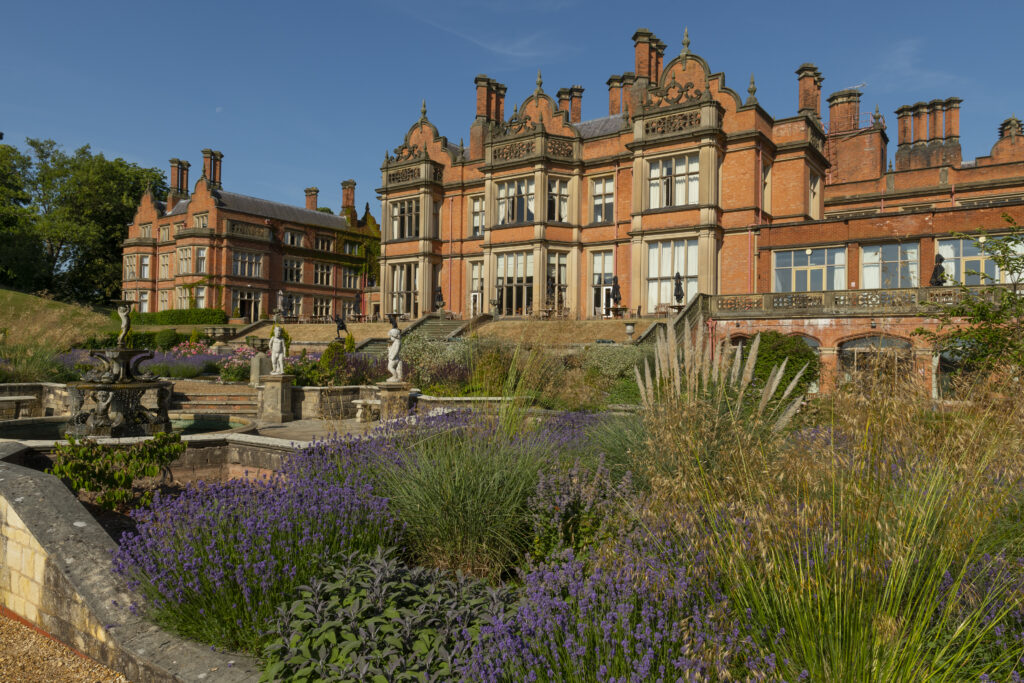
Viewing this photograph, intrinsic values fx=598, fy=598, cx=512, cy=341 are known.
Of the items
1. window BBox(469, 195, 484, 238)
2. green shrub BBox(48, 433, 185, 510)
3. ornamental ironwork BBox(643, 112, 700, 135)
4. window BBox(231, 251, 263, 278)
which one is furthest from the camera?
window BBox(231, 251, 263, 278)

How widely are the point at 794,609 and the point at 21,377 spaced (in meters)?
14.9

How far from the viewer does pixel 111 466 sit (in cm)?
587

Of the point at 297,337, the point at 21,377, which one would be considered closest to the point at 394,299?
the point at 297,337

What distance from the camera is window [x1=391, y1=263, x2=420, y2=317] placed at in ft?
106

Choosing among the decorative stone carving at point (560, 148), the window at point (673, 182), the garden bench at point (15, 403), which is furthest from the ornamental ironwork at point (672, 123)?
the garden bench at point (15, 403)

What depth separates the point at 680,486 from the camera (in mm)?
2699

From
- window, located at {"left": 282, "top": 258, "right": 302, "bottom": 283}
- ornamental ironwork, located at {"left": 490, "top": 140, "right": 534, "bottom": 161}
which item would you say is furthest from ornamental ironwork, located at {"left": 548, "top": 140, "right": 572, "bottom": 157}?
window, located at {"left": 282, "top": 258, "right": 302, "bottom": 283}

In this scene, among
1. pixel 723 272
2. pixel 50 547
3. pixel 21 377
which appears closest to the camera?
pixel 50 547

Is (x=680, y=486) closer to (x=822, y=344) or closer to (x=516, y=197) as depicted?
(x=822, y=344)

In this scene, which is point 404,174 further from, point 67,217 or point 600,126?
point 67,217

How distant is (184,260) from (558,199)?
92.4ft

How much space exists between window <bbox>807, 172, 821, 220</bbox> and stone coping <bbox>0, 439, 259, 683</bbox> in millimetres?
27881

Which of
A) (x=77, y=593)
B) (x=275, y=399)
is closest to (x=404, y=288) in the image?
(x=275, y=399)

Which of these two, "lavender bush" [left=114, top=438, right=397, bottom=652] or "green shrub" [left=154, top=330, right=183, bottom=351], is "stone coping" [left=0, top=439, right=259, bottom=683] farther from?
"green shrub" [left=154, top=330, right=183, bottom=351]
